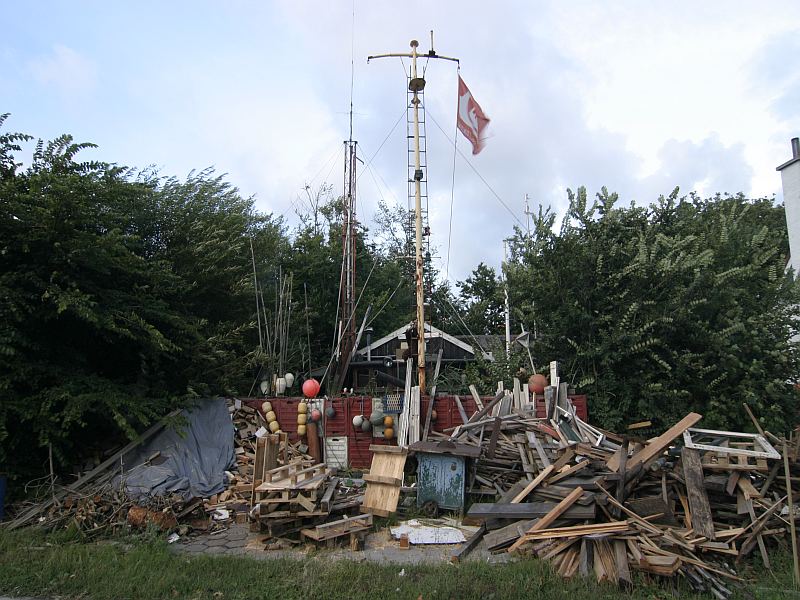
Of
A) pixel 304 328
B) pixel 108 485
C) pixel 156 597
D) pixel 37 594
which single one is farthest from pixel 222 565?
pixel 304 328

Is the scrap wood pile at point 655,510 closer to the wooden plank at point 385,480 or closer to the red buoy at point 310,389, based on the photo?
the wooden plank at point 385,480

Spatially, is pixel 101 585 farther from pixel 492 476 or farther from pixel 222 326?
pixel 222 326

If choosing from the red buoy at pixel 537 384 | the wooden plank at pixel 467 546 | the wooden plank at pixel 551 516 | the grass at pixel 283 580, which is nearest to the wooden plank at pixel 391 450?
the wooden plank at pixel 467 546

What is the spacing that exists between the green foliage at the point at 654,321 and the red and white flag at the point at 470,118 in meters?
2.73

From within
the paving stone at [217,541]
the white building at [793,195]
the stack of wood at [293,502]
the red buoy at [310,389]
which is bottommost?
the paving stone at [217,541]

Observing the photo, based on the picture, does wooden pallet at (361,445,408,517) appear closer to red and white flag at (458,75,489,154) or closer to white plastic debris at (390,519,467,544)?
white plastic debris at (390,519,467,544)

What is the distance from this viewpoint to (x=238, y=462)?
1121cm

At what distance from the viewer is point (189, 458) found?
33.9 feet

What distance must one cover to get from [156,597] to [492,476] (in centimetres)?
560

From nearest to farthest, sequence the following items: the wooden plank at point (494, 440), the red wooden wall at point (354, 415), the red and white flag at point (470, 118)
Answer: the wooden plank at point (494, 440) < the red wooden wall at point (354, 415) < the red and white flag at point (470, 118)

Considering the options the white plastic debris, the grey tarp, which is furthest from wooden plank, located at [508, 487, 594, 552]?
the grey tarp

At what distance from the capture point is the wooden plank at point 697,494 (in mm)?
6762

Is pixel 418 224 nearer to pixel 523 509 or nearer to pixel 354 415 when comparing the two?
pixel 354 415

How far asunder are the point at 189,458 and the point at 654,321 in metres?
9.82
